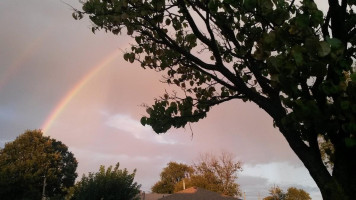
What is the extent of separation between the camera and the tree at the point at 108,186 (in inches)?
1032

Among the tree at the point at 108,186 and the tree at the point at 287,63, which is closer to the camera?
the tree at the point at 287,63

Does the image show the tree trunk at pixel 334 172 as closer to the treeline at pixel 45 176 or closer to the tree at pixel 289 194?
the treeline at pixel 45 176

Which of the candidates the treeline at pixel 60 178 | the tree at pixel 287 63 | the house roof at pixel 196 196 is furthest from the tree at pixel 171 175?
the tree at pixel 287 63

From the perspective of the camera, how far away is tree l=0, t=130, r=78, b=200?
47781 mm

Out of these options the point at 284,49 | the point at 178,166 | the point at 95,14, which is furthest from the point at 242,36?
the point at 178,166

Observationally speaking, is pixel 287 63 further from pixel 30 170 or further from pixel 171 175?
pixel 171 175

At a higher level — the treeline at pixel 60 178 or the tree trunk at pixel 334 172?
the treeline at pixel 60 178

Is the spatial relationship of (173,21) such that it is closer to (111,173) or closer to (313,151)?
(313,151)

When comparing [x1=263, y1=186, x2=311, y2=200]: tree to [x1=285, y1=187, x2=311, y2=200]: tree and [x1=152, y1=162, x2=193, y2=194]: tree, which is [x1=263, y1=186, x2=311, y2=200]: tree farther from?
[x1=152, y1=162, x2=193, y2=194]: tree

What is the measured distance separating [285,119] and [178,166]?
97.5m

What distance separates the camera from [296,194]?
276 ft

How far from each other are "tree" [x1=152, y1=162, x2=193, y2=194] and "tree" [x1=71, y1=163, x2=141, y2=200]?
70.2 m

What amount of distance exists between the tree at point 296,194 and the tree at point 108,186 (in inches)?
2588

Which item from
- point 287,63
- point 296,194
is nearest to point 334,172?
point 287,63
